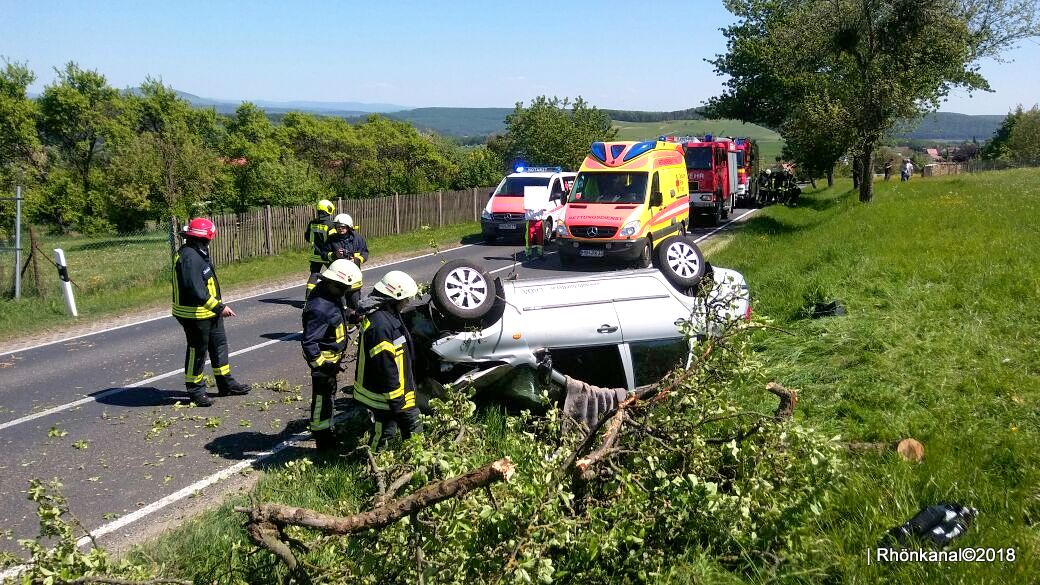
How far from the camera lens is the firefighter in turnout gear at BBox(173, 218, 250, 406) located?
7871mm

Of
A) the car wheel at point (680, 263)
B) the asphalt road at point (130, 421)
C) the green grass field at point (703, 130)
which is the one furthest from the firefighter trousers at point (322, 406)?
the green grass field at point (703, 130)

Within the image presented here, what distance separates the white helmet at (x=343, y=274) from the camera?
6.33 m

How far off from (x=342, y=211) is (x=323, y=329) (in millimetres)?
17312

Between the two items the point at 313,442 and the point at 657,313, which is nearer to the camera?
the point at 657,313

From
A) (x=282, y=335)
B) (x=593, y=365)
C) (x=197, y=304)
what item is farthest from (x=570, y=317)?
(x=282, y=335)

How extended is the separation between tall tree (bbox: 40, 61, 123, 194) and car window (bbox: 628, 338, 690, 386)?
4468cm

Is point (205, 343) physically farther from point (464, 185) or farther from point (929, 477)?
point (464, 185)

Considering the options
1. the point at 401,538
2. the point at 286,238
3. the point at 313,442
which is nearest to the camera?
the point at 401,538

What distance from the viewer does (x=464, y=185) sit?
36281mm

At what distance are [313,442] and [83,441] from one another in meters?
2.20

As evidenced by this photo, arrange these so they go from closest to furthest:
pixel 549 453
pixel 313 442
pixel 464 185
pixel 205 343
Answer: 1. pixel 549 453
2. pixel 313 442
3. pixel 205 343
4. pixel 464 185

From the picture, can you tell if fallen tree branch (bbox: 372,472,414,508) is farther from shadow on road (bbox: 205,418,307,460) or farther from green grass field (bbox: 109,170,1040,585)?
shadow on road (bbox: 205,418,307,460)

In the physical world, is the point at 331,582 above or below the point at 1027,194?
below

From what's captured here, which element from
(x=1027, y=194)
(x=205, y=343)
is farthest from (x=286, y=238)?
(x=1027, y=194)
